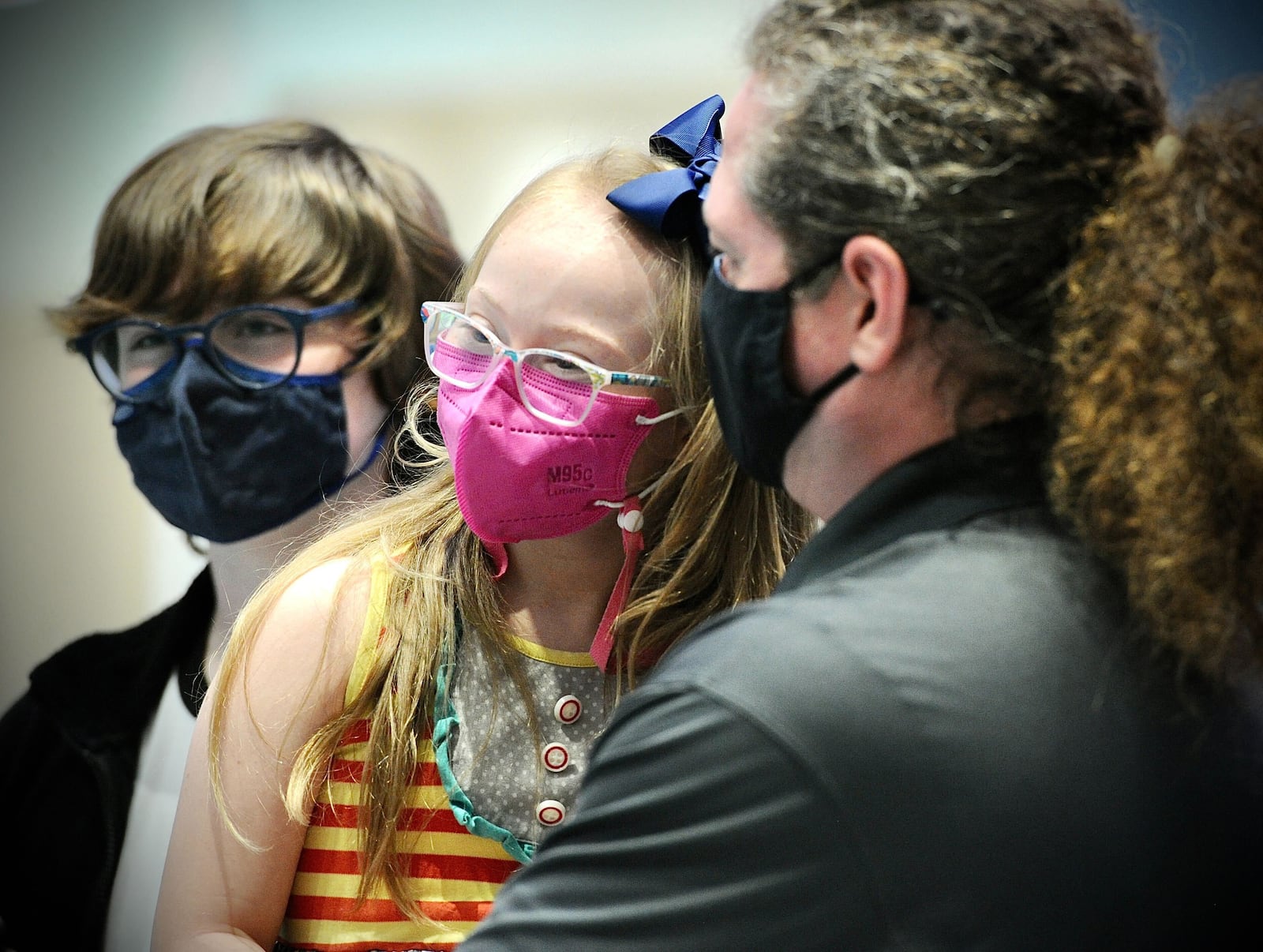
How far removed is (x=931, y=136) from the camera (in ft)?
3.41

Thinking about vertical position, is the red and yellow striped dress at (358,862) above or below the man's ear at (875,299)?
below

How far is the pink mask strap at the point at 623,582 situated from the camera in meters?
1.53

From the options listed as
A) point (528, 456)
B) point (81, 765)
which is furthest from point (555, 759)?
point (81, 765)

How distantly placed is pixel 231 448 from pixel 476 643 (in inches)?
28.8

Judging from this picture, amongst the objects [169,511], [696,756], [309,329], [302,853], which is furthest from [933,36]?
[169,511]

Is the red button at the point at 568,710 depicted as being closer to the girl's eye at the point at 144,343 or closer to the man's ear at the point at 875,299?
the man's ear at the point at 875,299

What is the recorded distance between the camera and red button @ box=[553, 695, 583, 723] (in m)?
1.53

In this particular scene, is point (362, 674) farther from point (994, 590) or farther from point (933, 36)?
point (933, 36)

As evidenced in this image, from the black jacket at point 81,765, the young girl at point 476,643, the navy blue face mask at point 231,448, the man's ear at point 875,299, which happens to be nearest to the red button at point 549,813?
the young girl at point 476,643

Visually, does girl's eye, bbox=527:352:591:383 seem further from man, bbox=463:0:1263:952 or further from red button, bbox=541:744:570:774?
red button, bbox=541:744:570:774

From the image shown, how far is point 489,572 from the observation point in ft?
5.31

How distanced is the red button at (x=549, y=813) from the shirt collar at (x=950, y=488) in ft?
1.82

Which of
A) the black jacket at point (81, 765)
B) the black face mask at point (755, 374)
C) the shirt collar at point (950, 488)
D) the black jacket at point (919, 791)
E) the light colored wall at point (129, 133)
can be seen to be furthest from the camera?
the light colored wall at point (129, 133)

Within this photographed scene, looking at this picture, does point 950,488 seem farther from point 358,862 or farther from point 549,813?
point 358,862
